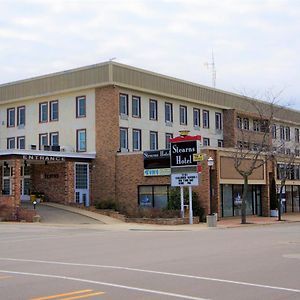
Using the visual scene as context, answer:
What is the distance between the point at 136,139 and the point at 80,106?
5485 millimetres

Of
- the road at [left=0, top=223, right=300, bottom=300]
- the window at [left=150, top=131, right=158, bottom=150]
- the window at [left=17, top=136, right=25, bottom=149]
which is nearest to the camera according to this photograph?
the road at [left=0, top=223, right=300, bottom=300]

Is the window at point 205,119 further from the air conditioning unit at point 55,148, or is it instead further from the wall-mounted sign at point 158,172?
the air conditioning unit at point 55,148

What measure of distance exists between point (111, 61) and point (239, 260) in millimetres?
32552

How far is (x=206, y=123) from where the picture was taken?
55188mm

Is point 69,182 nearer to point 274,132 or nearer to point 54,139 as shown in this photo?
point 54,139

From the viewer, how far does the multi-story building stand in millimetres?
40969

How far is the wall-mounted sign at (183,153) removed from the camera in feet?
115

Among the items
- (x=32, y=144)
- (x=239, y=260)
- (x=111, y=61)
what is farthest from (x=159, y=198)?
(x=239, y=260)

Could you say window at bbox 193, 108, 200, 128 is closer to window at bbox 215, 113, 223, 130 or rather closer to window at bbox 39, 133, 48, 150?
window at bbox 215, 113, 223, 130

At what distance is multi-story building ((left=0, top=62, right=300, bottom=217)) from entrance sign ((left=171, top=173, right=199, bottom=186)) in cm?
298

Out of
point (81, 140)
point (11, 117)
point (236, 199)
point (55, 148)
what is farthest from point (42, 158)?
point (236, 199)

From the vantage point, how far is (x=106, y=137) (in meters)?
44.9

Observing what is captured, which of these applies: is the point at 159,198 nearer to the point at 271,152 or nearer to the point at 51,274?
the point at 271,152

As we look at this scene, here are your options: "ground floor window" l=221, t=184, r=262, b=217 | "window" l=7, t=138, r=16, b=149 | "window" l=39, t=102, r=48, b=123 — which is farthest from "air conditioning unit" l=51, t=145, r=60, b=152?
"ground floor window" l=221, t=184, r=262, b=217
